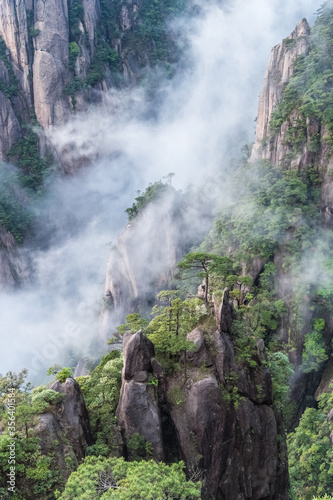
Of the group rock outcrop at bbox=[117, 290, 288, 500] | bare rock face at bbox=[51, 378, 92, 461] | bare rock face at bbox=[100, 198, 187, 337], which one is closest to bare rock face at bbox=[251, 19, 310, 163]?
bare rock face at bbox=[100, 198, 187, 337]

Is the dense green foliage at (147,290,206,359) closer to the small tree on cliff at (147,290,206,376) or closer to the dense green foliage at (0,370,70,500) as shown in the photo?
the small tree on cliff at (147,290,206,376)

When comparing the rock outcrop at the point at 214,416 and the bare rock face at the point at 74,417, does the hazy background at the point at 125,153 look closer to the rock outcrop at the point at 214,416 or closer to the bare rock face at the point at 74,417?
the rock outcrop at the point at 214,416

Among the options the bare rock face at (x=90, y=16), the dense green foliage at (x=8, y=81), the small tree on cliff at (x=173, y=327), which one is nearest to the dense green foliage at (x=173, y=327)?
the small tree on cliff at (x=173, y=327)

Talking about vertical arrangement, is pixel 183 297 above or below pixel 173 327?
below

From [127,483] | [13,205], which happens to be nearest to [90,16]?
[13,205]

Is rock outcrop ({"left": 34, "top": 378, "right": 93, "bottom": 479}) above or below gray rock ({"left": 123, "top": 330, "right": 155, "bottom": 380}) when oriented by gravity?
below

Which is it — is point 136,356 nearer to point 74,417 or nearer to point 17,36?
point 74,417
